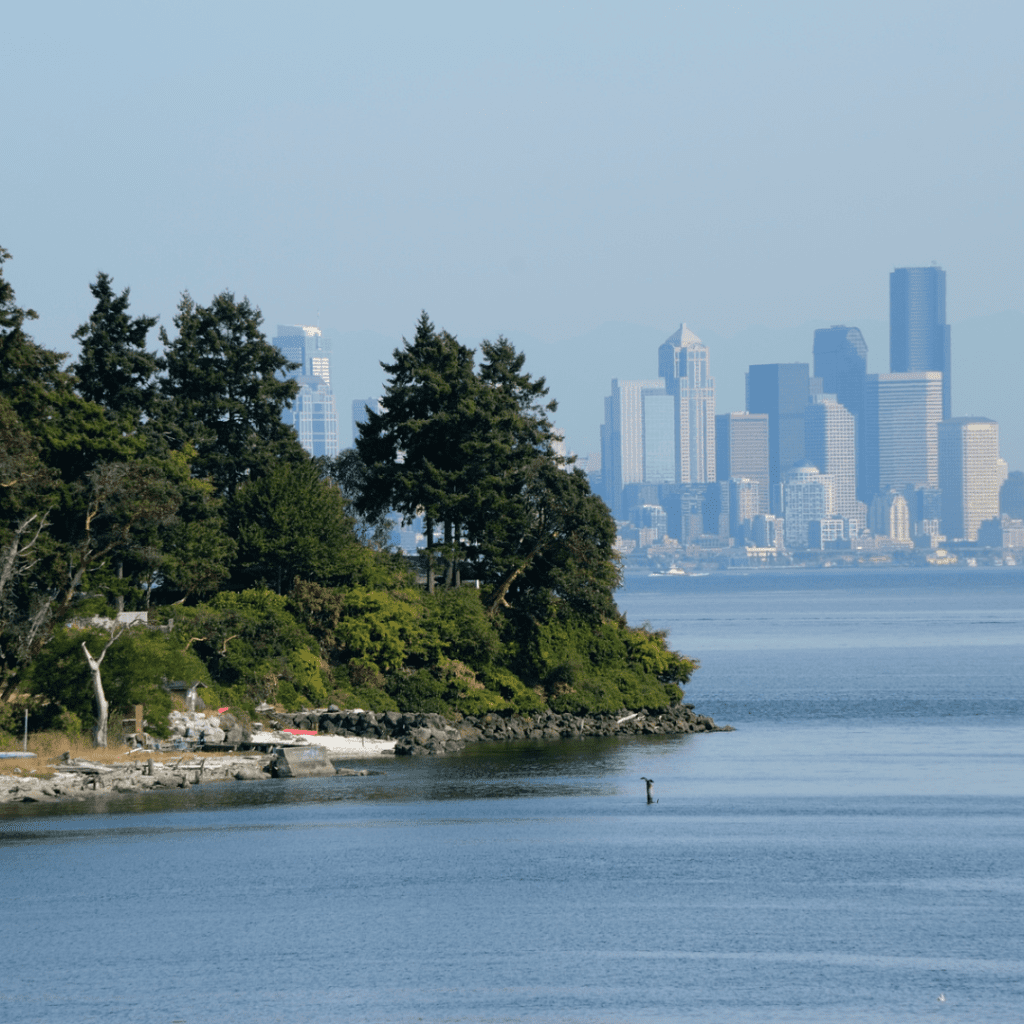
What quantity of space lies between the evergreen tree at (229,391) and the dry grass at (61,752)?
836 inches

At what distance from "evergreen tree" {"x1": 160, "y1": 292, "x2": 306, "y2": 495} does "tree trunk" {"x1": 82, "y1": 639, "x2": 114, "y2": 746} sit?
20385mm

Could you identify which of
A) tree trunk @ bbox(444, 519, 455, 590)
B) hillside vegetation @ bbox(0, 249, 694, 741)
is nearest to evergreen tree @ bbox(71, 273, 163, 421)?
hillside vegetation @ bbox(0, 249, 694, 741)

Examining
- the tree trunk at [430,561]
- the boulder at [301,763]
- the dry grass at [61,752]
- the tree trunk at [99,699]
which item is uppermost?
the tree trunk at [430,561]

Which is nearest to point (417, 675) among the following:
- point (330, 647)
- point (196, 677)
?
point (330, 647)

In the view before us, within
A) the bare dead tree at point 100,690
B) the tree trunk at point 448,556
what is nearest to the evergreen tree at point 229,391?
the tree trunk at point 448,556

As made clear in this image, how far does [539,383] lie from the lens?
88562mm

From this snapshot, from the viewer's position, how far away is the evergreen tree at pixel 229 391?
83.2m

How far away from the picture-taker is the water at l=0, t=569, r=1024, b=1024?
109ft

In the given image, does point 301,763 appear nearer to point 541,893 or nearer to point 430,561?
point 430,561

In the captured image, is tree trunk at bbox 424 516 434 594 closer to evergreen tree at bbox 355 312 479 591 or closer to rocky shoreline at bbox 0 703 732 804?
evergreen tree at bbox 355 312 479 591

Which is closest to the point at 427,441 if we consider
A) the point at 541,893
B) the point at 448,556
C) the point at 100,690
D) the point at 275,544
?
the point at 448,556

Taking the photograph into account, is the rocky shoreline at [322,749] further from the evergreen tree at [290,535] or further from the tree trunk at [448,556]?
the tree trunk at [448,556]

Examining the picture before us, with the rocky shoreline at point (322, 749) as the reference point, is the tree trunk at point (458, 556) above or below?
above

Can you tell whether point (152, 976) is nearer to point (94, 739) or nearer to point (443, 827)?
point (443, 827)
